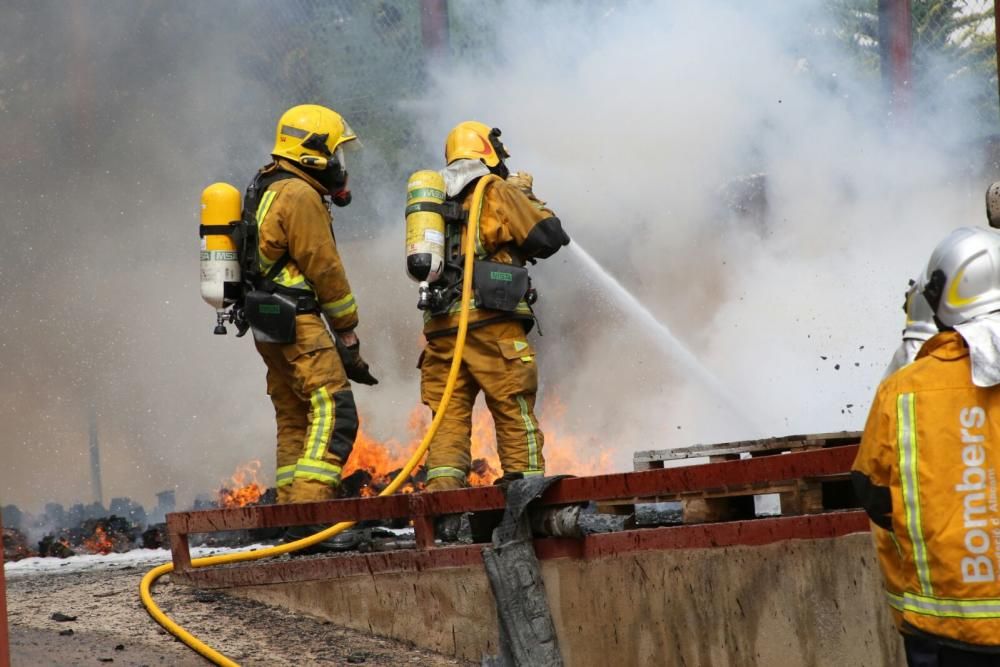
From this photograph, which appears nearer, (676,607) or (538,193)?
(676,607)

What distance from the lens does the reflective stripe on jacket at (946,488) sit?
2723 millimetres

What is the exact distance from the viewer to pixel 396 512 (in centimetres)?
512

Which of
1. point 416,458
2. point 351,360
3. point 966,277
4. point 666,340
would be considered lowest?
point 416,458

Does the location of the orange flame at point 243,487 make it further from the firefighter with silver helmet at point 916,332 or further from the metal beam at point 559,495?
the firefighter with silver helmet at point 916,332

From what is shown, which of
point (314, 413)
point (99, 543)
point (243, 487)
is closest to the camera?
point (314, 413)

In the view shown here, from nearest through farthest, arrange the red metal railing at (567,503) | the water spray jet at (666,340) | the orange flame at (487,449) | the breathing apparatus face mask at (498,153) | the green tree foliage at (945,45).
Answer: the red metal railing at (567,503) < the breathing apparatus face mask at (498,153) < the orange flame at (487,449) < the water spray jet at (666,340) < the green tree foliage at (945,45)

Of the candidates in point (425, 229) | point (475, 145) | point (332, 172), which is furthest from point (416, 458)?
point (475, 145)

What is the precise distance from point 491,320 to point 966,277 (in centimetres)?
317

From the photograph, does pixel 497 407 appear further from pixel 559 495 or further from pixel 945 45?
pixel 945 45

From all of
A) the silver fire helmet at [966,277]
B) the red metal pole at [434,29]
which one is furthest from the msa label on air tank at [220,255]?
the red metal pole at [434,29]

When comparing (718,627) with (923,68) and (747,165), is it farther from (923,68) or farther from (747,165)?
(923,68)

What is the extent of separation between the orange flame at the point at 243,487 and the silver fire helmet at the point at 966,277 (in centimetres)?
740

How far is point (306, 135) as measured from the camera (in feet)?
19.2

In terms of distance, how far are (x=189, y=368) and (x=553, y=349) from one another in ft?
9.74
